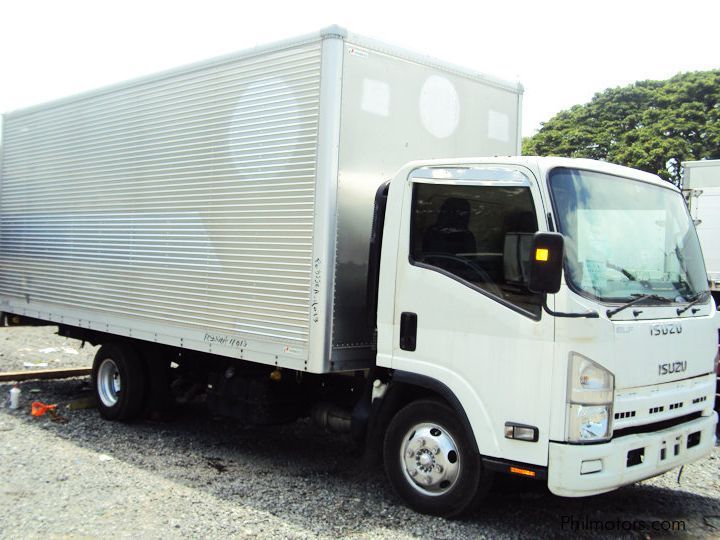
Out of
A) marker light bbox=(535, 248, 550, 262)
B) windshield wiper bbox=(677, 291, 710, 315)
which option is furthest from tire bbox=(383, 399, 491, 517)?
windshield wiper bbox=(677, 291, 710, 315)

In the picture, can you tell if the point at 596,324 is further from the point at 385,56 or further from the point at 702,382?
the point at 385,56

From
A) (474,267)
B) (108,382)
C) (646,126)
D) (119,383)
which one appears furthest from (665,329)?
(646,126)

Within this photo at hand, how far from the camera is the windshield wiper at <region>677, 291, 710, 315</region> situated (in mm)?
4939

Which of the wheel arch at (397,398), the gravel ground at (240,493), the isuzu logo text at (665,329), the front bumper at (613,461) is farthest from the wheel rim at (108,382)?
the isuzu logo text at (665,329)

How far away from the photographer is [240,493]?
5.62 metres

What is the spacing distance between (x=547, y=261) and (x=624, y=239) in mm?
875

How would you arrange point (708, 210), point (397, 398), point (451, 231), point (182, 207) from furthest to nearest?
point (708, 210) → point (182, 207) → point (397, 398) → point (451, 231)

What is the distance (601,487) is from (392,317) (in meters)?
1.77

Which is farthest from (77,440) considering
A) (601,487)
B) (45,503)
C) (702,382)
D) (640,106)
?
(640,106)

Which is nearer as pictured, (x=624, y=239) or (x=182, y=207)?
(x=624, y=239)

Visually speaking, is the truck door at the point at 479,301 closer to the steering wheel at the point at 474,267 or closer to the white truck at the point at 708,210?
the steering wheel at the point at 474,267

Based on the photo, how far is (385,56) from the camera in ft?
19.2

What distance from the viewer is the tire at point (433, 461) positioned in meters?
4.84

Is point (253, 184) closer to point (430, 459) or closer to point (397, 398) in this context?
point (397, 398)
